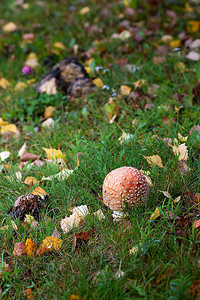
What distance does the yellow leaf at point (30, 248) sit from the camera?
1920 millimetres

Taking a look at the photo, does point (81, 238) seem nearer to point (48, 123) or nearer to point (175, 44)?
point (48, 123)

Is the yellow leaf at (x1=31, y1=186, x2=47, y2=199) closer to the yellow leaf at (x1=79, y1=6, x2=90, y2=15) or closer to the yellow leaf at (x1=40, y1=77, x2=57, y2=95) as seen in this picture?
the yellow leaf at (x1=40, y1=77, x2=57, y2=95)

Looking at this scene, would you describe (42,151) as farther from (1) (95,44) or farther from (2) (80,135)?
(1) (95,44)

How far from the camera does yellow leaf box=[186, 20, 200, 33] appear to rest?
434 cm

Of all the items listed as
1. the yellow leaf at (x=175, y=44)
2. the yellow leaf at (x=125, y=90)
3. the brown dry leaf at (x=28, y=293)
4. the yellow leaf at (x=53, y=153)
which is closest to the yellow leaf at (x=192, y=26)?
the yellow leaf at (x=175, y=44)

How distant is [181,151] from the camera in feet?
7.82

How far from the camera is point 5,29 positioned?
533cm

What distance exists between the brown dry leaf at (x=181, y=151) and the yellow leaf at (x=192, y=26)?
8.59ft

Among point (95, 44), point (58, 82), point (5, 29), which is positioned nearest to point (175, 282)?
point (58, 82)

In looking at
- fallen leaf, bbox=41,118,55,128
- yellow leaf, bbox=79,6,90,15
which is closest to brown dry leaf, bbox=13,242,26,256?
fallen leaf, bbox=41,118,55,128

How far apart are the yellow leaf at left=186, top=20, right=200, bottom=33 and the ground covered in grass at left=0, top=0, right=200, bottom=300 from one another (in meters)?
0.02

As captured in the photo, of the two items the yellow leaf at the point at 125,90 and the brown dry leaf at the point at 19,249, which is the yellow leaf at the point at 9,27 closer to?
the yellow leaf at the point at 125,90

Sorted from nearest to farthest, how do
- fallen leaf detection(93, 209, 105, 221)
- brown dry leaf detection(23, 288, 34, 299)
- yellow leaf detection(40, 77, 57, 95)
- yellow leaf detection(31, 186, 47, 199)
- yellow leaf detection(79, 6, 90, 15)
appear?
brown dry leaf detection(23, 288, 34, 299) → fallen leaf detection(93, 209, 105, 221) → yellow leaf detection(31, 186, 47, 199) → yellow leaf detection(40, 77, 57, 95) → yellow leaf detection(79, 6, 90, 15)

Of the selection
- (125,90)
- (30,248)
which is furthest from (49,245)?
(125,90)
